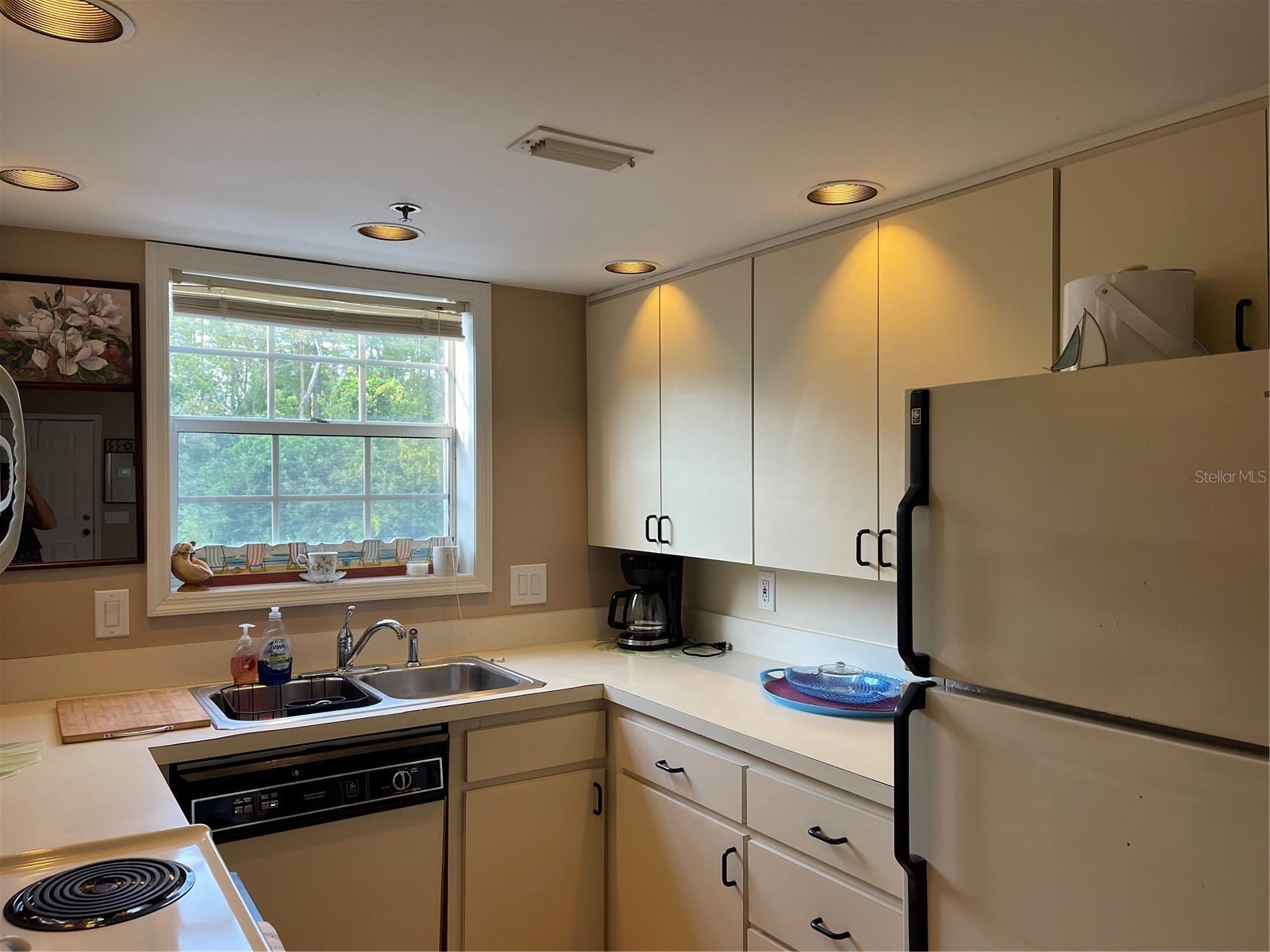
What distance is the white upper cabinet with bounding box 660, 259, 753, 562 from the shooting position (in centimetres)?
268

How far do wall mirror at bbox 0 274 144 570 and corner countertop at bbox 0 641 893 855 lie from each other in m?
0.44

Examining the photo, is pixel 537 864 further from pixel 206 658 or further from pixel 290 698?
pixel 206 658

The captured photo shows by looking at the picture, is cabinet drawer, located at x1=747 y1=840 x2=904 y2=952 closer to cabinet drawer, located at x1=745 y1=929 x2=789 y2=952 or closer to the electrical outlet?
cabinet drawer, located at x1=745 y1=929 x2=789 y2=952

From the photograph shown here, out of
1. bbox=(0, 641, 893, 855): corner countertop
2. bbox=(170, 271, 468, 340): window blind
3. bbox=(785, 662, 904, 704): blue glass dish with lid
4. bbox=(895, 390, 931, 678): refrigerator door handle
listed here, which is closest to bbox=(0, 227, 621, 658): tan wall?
bbox=(170, 271, 468, 340): window blind

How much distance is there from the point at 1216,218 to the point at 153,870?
2.03 metres

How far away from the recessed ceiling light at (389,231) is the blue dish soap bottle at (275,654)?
3.60ft

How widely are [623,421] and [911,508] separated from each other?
1700mm

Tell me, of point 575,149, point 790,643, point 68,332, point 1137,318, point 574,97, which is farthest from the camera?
point 790,643

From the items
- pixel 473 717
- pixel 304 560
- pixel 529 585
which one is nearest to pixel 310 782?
pixel 473 717

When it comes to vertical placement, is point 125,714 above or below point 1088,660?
below

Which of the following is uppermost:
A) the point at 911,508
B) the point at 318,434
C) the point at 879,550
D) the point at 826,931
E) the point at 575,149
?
the point at 575,149

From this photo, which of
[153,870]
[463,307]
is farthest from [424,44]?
[463,307]

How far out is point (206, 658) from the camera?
8.86 feet

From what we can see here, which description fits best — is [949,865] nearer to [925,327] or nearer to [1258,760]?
[1258,760]
